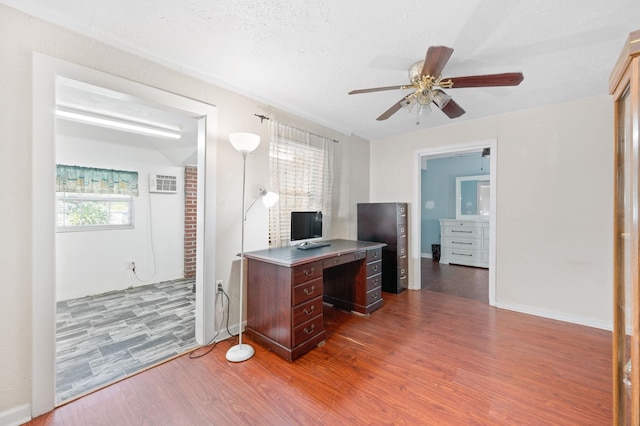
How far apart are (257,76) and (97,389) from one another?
2.65 meters

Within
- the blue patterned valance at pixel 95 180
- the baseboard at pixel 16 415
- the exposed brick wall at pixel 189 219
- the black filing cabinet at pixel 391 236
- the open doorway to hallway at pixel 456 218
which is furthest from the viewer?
the open doorway to hallway at pixel 456 218

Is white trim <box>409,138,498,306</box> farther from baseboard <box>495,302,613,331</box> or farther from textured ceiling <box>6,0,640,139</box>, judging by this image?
textured ceiling <box>6,0,640,139</box>

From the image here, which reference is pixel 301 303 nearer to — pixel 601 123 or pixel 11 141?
pixel 11 141

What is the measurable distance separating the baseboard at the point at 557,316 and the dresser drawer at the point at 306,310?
2510mm

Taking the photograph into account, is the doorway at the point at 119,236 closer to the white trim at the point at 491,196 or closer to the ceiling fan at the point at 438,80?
the ceiling fan at the point at 438,80

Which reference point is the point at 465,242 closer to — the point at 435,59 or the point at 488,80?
the point at 488,80

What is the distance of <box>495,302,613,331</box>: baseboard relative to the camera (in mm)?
2668

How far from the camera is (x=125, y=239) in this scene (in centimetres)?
374

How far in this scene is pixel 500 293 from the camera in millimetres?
3246

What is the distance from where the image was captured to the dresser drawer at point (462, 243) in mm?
5445

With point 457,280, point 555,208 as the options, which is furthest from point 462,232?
point 555,208

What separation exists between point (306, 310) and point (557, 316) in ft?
9.64

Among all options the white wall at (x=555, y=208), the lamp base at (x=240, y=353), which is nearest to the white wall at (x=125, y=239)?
the lamp base at (x=240, y=353)

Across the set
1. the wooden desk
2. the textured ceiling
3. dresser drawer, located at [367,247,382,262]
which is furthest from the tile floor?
the textured ceiling
